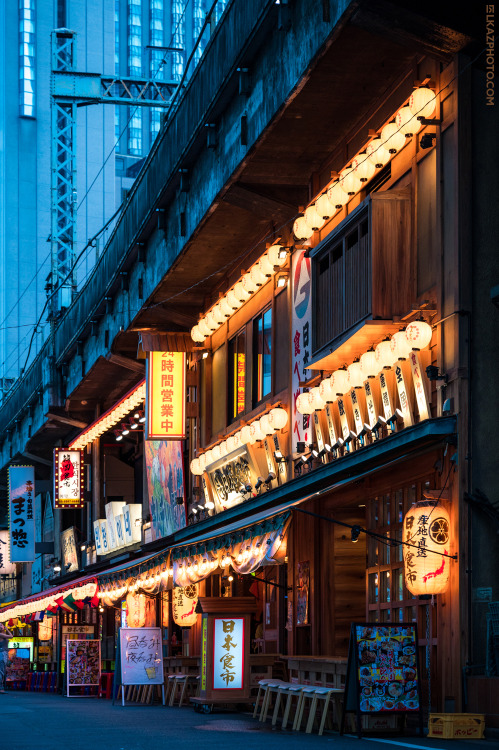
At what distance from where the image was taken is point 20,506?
1873 inches

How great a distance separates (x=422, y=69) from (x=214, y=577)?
14.1m

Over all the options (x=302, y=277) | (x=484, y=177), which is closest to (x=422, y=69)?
(x=484, y=177)

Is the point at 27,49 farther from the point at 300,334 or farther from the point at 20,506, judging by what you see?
the point at 300,334

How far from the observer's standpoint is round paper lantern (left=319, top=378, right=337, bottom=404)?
60.9 feet

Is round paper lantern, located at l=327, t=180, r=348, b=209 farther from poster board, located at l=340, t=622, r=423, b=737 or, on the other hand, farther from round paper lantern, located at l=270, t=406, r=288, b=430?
poster board, located at l=340, t=622, r=423, b=737

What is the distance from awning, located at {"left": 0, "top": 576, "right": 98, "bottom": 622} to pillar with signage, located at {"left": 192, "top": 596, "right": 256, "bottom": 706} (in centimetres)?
1238

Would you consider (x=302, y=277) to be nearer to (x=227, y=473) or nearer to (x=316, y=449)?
(x=316, y=449)

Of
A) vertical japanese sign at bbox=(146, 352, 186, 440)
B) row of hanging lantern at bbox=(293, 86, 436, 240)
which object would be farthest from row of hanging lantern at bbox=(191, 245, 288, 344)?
row of hanging lantern at bbox=(293, 86, 436, 240)

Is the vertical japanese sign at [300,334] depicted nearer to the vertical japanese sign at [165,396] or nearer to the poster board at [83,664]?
the vertical japanese sign at [165,396]

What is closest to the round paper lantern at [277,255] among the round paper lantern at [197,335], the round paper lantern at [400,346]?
the round paper lantern at [197,335]

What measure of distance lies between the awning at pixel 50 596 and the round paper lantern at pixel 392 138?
1817cm

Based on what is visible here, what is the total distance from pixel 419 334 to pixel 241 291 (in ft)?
30.9

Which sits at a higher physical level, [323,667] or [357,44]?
[357,44]

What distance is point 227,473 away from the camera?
25703 millimetres
